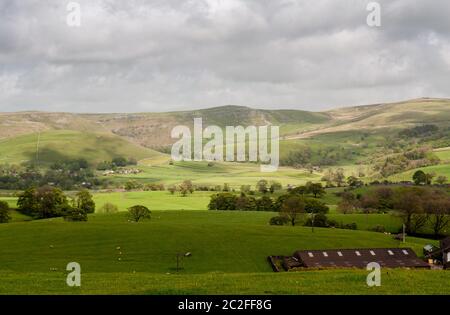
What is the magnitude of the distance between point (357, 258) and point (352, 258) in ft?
2.89

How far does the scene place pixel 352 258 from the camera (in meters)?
80.6

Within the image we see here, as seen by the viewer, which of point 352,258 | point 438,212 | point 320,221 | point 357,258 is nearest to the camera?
point 352,258

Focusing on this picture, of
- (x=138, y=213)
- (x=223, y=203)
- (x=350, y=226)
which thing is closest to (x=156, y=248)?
(x=138, y=213)

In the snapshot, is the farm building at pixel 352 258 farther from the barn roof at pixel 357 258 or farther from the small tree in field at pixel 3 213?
the small tree in field at pixel 3 213

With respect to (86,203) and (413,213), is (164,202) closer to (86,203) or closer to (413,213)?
(86,203)

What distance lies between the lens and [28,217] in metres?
148

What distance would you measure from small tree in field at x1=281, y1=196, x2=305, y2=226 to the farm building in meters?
41.9

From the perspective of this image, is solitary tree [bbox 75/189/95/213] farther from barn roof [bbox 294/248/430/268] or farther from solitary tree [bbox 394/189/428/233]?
barn roof [bbox 294/248/430/268]

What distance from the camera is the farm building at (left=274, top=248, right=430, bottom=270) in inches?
3049

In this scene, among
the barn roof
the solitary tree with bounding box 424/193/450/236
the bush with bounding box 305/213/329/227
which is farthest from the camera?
the bush with bounding box 305/213/329/227

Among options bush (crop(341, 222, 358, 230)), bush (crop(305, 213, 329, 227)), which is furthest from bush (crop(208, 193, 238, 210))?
bush (crop(341, 222, 358, 230))

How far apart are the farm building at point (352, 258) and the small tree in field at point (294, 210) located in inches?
1650

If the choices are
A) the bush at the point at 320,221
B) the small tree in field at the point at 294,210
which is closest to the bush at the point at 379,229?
the bush at the point at 320,221
